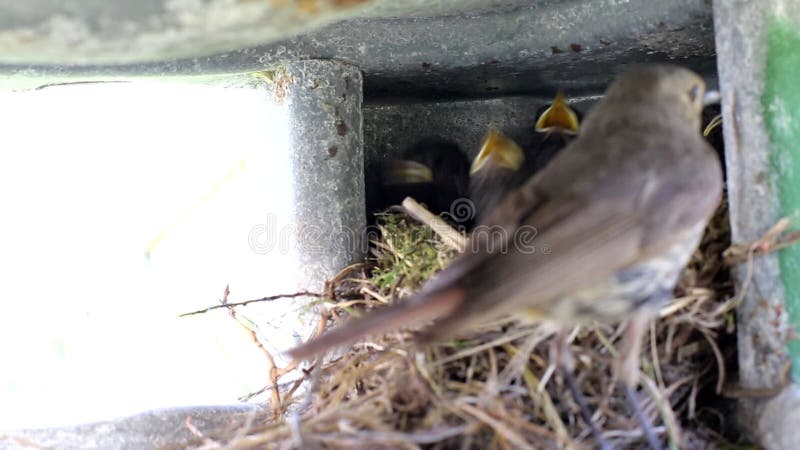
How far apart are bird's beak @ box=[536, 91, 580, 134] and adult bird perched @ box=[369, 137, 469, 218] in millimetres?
489

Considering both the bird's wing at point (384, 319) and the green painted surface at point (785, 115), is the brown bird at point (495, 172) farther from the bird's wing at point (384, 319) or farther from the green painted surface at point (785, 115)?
the bird's wing at point (384, 319)

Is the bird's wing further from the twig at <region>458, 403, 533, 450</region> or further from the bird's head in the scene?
the bird's head

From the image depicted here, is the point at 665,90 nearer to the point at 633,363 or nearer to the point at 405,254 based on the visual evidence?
the point at 633,363

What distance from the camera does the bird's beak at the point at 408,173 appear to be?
3855 millimetres

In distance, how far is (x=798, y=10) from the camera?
251 cm

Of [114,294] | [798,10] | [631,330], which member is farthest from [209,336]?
[798,10]

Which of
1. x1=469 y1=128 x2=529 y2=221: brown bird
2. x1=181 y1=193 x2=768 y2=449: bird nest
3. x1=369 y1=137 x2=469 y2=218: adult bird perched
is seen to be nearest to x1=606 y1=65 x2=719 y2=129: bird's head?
x1=181 y1=193 x2=768 y2=449: bird nest

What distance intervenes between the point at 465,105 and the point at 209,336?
162cm

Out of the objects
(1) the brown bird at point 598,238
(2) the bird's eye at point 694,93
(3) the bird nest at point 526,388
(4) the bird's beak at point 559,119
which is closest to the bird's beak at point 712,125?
(4) the bird's beak at point 559,119

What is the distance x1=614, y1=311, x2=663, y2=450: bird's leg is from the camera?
2.34 m

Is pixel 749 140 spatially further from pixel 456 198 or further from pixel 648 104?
pixel 456 198

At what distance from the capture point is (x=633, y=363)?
2.35 m

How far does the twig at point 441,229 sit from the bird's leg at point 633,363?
2.35 ft

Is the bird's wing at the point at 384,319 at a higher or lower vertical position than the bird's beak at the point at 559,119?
lower
